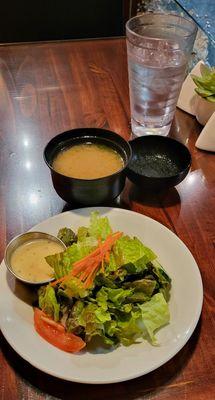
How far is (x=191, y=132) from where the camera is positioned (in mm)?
1562

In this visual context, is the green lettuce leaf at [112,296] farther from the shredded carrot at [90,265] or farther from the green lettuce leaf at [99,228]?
the green lettuce leaf at [99,228]

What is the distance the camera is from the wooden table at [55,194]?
83cm

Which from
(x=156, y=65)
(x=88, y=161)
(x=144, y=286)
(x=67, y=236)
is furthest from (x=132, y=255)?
(x=156, y=65)

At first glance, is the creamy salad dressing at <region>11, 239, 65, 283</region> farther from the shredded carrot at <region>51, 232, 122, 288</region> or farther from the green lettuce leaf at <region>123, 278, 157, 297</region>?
the green lettuce leaf at <region>123, 278, 157, 297</region>

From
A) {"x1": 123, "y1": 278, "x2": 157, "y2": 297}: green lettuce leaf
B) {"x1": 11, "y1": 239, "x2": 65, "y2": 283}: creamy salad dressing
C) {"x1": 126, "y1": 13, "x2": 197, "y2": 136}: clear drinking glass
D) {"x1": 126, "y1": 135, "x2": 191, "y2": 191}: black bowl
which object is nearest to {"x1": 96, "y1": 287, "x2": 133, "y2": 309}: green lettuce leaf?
{"x1": 123, "y1": 278, "x2": 157, "y2": 297}: green lettuce leaf

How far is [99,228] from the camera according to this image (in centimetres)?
104

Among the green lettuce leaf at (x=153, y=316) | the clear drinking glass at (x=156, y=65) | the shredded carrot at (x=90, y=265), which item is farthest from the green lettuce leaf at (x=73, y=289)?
the clear drinking glass at (x=156, y=65)

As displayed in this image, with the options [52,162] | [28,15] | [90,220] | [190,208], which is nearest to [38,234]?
[90,220]

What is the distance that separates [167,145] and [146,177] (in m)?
0.21

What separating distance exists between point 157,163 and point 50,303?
0.64 meters

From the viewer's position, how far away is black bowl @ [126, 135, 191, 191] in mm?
1227

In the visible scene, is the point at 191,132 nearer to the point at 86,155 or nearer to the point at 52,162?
the point at 86,155

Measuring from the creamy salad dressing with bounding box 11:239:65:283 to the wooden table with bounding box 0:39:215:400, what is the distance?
126 mm

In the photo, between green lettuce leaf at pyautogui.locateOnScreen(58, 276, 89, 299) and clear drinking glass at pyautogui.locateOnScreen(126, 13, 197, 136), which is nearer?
green lettuce leaf at pyautogui.locateOnScreen(58, 276, 89, 299)
